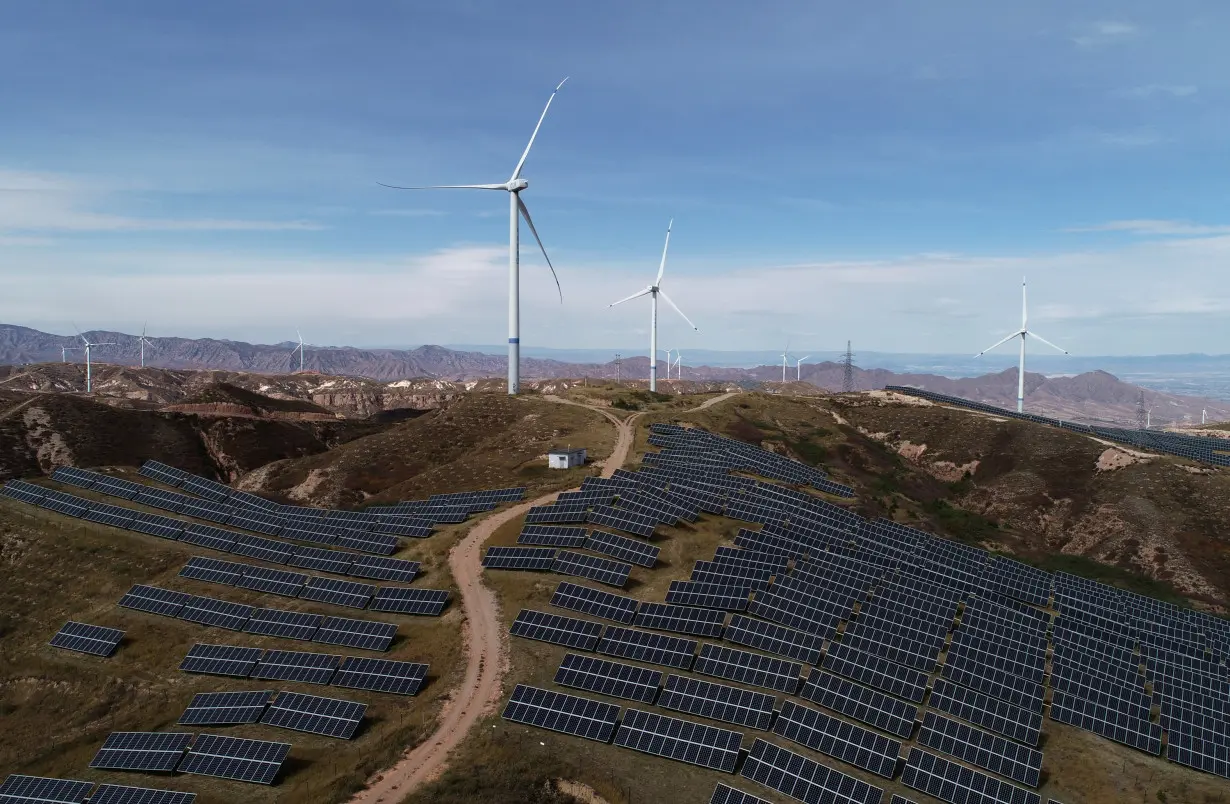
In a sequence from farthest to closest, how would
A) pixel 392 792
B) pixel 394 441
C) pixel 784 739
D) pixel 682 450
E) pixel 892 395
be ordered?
pixel 892 395, pixel 394 441, pixel 682 450, pixel 784 739, pixel 392 792

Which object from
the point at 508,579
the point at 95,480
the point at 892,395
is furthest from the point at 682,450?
the point at 892,395

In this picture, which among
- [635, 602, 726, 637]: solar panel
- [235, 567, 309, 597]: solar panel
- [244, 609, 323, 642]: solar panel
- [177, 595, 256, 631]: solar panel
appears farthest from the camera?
[235, 567, 309, 597]: solar panel

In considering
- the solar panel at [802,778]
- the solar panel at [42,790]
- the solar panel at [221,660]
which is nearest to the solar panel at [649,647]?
the solar panel at [802,778]

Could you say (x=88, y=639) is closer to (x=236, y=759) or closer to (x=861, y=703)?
(x=236, y=759)

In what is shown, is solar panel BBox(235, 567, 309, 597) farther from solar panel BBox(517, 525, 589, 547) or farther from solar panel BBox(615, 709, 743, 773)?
solar panel BBox(615, 709, 743, 773)

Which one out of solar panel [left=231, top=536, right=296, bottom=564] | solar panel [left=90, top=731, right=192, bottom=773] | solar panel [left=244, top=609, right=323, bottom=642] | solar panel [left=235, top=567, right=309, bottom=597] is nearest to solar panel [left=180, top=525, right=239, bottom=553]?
solar panel [left=231, top=536, right=296, bottom=564]

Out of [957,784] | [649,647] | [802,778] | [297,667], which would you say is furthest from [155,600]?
[957,784]

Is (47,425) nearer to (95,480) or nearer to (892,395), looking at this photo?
(95,480)
